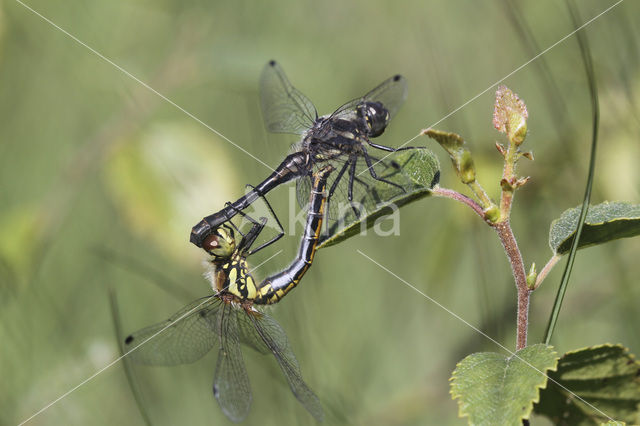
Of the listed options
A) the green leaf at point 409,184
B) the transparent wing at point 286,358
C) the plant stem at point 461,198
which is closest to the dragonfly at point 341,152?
the transparent wing at point 286,358

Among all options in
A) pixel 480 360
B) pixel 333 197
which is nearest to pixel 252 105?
pixel 333 197

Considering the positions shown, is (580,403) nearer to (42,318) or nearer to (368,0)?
(42,318)

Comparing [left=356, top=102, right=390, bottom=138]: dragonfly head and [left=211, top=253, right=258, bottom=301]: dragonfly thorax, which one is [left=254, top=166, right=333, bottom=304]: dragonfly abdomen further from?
[left=356, top=102, right=390, bottom=138]: dragonfly head

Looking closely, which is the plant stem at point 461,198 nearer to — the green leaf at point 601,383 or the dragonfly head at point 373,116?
the green leaf at point 601,383

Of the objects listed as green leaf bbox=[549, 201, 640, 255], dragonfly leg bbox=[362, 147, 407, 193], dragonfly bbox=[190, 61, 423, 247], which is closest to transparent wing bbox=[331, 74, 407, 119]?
dragonfly bbox=[190, 61, 423, 247]

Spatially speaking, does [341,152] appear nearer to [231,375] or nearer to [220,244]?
[220,244]

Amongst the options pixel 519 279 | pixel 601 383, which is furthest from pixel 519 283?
pixel 601 383
